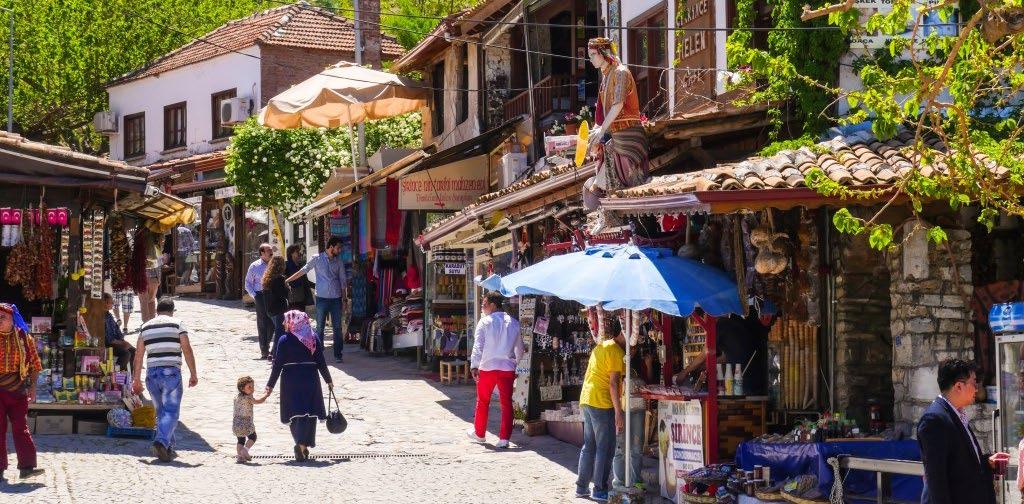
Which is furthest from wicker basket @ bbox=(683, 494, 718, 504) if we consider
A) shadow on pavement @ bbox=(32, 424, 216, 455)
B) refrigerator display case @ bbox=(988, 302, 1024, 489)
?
shadow on pavement @ bbox=(32, 424, 216, 455)

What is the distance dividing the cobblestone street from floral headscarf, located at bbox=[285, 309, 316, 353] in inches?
46.8

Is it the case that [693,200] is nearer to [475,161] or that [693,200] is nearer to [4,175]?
[4,175]

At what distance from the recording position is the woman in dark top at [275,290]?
72.9ft

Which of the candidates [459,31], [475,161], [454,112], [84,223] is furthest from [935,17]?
[454,112]

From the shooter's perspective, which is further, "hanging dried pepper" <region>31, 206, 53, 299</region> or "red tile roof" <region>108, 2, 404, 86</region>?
"red tile roof" <region>108, 2, 404, 86</region>

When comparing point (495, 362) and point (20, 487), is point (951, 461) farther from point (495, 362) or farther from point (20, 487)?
point (495, 362)

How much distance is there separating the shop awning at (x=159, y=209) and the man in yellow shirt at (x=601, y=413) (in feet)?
26.5

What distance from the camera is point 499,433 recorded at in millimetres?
16375

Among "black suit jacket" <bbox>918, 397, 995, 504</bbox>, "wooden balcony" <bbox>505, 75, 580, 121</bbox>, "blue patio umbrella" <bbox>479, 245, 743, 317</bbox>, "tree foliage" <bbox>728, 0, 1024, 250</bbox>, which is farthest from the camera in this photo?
"wooden balcony" <bbox>505, 75, 580, 121</bbox>

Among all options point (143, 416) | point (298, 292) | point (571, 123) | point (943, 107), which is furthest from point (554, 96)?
point (943, 107)

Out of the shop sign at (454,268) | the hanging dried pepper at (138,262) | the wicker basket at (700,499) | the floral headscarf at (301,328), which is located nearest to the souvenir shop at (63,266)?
the hanging dried pepper at (138,262)

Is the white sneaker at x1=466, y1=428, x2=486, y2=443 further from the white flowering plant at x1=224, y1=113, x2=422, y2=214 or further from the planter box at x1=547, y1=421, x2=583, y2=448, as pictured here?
the white flowering plant at x1=224, y1=113, x2=422, y2=214

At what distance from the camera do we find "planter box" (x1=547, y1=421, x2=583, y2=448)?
16.0 m

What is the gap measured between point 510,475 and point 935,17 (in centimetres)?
593
